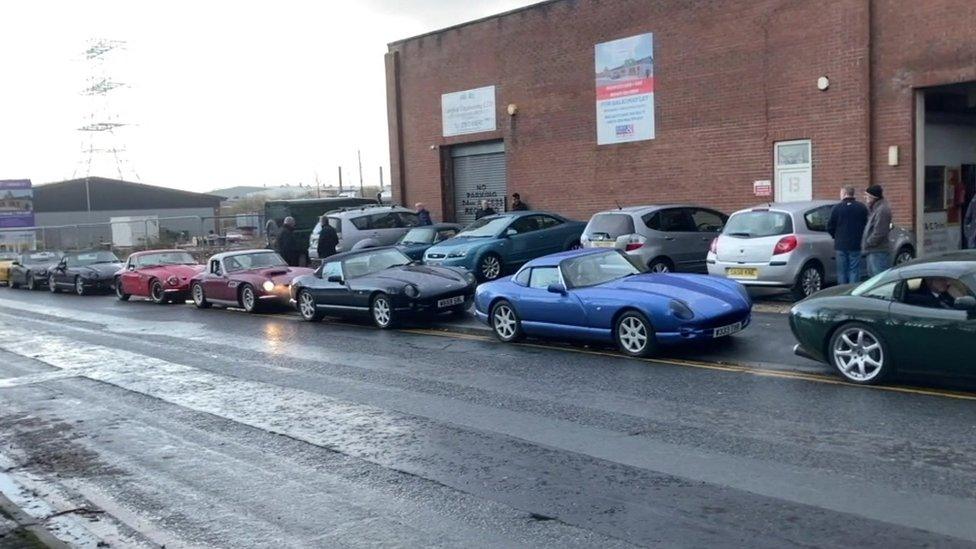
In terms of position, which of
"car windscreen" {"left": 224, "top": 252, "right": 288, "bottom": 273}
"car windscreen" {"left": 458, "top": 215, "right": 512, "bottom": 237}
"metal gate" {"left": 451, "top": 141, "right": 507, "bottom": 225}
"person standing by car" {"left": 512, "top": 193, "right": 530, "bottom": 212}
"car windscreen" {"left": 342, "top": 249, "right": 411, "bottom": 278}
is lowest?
"car windscreen" {"left": 224, "top": 252, "right": 288, "bottom": 273}

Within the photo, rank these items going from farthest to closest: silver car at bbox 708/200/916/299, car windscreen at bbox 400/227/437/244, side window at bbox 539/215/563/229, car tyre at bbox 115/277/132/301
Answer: car tyre at bbox 115/277/132/301 → car windscreen at bbox 400/227/437/244 → side window at bbox 539/215/563/229 → silver car at bbox 708/200/916/299

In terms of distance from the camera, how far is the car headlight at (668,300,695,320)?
1096 centimetres

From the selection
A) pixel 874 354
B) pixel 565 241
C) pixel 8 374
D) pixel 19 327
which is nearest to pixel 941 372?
pixel 874 354

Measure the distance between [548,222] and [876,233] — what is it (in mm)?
8568

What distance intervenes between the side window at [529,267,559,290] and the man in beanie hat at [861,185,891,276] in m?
4.75

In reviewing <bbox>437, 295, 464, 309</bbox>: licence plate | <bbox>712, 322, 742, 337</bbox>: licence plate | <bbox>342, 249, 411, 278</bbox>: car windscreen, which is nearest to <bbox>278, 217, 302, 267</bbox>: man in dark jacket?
<bbox>342, 249, 411, 278</bbox>: car windscreen

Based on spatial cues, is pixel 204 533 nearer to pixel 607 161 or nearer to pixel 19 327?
pixel 19 327

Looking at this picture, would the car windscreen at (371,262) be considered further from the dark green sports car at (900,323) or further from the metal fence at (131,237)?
the metal fence at (131,237)

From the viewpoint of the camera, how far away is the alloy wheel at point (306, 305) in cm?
1734

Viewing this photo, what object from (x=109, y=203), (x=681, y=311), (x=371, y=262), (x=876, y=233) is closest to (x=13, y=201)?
(x=109, y=203)

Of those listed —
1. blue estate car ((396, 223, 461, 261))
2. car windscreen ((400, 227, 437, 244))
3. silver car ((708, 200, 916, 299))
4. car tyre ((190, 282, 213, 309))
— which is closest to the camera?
silver car ((708, 200, 916, 299))

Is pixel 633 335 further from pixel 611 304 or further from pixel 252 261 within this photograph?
pixel 252 261

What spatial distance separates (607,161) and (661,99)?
91.9 inches

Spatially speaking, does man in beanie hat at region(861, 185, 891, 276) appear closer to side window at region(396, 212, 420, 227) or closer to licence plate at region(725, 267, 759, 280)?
licence plate at region(725, 267, 759, 280)
